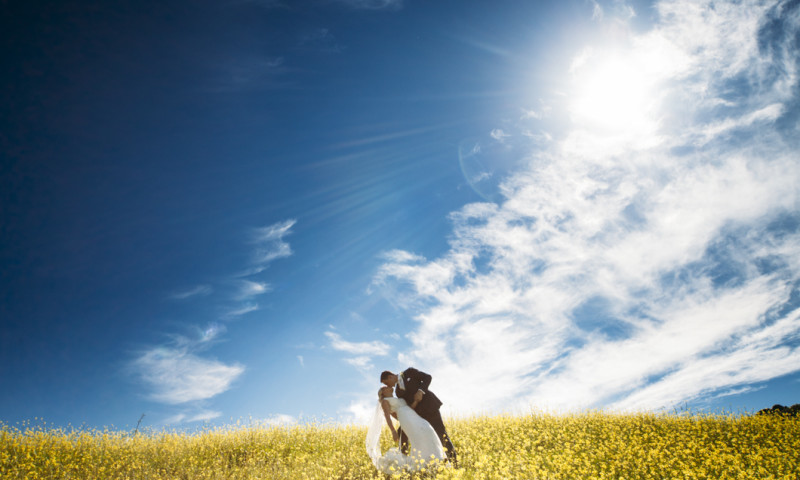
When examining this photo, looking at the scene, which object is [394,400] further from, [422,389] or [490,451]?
[490,451]

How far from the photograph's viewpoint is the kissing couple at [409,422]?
937 centimetres

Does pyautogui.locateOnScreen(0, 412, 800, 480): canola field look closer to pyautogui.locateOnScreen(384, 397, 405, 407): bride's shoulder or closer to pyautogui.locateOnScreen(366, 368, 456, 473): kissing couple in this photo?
pyautogui.locateOnScreen(366, 368, 456, 473): kissing couple

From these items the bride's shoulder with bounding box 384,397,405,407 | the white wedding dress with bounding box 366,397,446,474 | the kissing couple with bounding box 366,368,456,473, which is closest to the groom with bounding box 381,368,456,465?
the kissing couple with bounding box 366,368,456,473

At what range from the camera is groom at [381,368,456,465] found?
33.7ft

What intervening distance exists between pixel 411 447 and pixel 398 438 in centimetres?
90

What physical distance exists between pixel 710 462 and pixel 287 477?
9.87m

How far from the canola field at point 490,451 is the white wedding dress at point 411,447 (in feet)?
1.27

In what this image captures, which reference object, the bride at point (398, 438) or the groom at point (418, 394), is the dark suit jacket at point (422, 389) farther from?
the bride at point (398, 438)

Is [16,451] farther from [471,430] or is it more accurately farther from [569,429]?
[569,429]

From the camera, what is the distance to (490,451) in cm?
1072

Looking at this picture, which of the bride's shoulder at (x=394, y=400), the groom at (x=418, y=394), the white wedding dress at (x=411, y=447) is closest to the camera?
the white wedding dress at (x=411, y=447)

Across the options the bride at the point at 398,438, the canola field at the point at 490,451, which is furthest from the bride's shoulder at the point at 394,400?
the canola field at the point at 490,451

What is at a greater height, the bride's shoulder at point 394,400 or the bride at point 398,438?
the bride's shoulder at point 394,400

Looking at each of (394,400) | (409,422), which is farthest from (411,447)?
(394,400)
